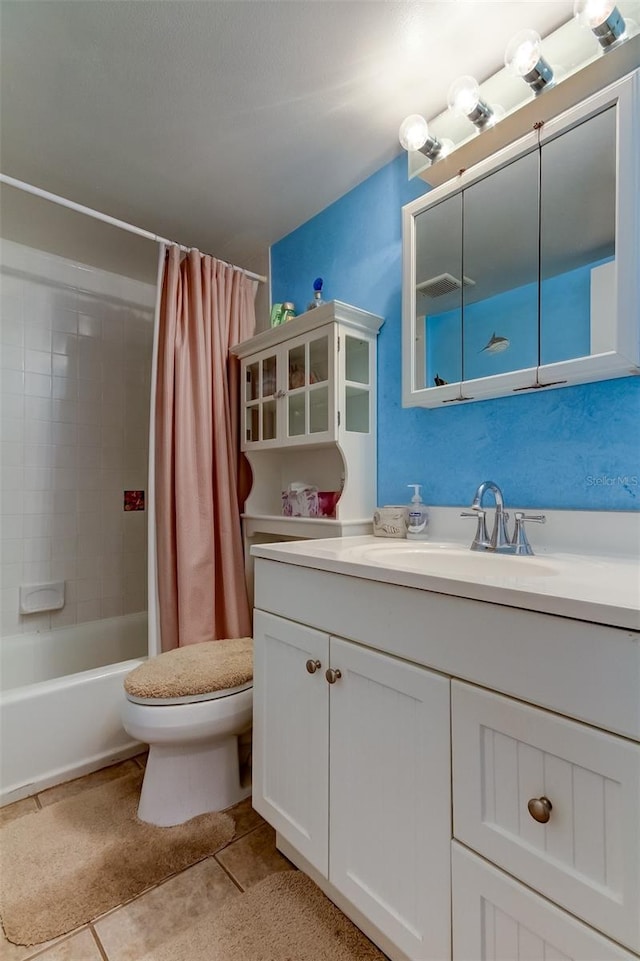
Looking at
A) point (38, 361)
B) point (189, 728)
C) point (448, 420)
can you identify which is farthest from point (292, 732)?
point (38, 361)

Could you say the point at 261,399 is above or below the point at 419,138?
below

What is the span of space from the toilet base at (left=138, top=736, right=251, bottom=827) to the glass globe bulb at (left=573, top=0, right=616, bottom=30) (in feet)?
6.66

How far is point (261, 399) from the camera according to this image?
187 centimetres

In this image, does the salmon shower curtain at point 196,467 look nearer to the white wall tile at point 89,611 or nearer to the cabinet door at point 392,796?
the white wall tile at point 89,611

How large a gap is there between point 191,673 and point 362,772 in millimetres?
629

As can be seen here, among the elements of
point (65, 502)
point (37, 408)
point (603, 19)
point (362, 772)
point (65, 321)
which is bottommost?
point (362, 772)

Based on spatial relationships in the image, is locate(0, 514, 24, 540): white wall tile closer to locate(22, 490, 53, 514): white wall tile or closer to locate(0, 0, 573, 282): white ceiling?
locate(22, 490, 53, 514): white wall tile

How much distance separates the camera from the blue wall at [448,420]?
1081 millimetres

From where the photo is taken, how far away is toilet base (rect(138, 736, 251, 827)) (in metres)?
1.32

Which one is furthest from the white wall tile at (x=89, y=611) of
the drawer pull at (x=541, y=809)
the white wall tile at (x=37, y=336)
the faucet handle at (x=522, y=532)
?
the drawer pull at (x=541, y=809)

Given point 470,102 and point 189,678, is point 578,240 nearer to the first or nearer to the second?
point 470,102

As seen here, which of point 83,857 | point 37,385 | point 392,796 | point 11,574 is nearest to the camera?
point 392,796

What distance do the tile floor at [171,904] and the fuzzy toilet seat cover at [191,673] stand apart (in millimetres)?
399

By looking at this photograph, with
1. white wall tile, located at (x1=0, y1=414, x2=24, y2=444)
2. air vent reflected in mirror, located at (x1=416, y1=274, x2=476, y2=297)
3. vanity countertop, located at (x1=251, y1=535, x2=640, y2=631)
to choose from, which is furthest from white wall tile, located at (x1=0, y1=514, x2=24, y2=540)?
air vent reflected in mirror, located at (x1=416, y1=274, x2=476, y2=297)
